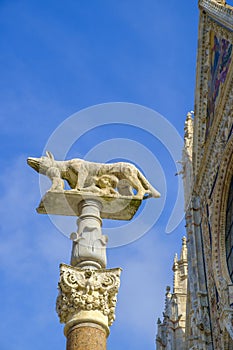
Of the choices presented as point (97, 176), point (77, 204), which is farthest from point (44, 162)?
point (77, 204)

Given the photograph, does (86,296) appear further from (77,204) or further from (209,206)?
(209,206)

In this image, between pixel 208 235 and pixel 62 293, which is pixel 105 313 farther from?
pixel 208 235

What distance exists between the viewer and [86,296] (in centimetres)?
555

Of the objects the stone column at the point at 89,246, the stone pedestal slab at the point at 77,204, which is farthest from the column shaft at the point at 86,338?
the stone pedestal slab at the point at 77,204

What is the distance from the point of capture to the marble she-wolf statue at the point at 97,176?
6449mm

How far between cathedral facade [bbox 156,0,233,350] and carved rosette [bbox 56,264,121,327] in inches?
329

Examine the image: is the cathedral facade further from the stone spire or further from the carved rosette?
the carved rosette

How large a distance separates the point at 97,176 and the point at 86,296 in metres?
1.41

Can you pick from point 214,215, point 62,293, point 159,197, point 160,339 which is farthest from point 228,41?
point 62,293

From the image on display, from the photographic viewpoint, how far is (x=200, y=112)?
19.2 meters

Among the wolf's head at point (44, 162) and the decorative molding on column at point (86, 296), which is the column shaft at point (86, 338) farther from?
the wolf's head at point (44, 162)

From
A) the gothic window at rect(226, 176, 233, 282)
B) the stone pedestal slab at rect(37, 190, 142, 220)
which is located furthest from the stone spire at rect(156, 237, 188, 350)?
the stone pedestal slab at rect(37, 190, 142, 220)

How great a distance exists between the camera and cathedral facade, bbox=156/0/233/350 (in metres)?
15.0

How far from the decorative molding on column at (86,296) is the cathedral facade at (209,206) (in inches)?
329
